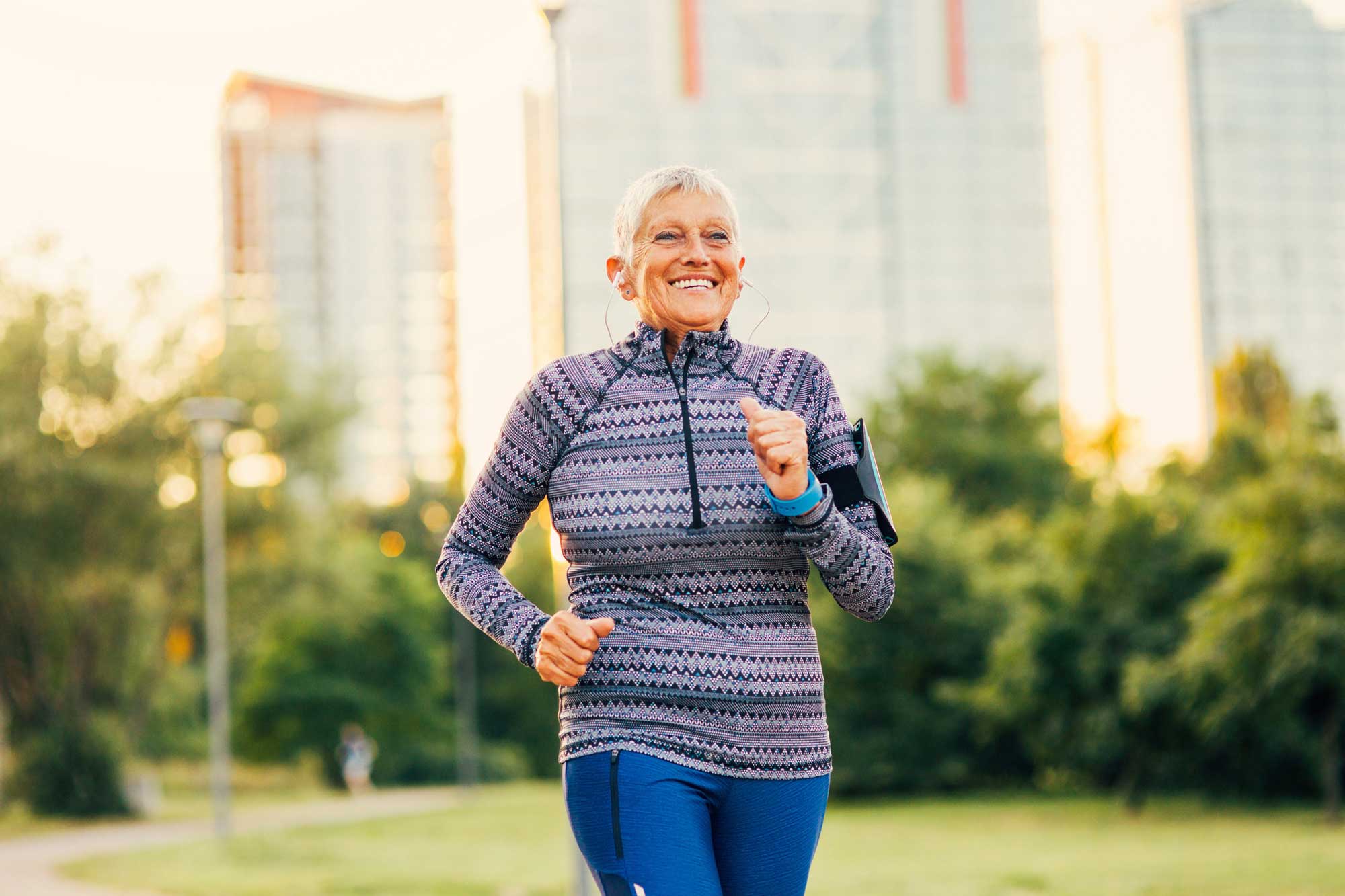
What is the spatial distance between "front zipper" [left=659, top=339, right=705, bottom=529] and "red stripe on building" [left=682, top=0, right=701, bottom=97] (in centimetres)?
5599

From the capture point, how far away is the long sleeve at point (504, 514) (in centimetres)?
221

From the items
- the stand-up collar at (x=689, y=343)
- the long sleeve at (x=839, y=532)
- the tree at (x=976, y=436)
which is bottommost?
the long sleeve at (x=839, y=532)

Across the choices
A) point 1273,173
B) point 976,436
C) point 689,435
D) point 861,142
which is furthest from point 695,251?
point 1273,173

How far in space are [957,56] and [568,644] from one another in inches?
2400

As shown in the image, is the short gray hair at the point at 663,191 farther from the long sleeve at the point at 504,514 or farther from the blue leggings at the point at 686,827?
the blue leggings at the point at 686,827

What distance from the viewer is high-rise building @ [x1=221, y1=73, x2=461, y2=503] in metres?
103

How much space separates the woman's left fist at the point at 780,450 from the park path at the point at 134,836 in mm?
14941

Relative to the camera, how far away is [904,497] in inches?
1272

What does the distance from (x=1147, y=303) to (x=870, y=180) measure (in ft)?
38.0

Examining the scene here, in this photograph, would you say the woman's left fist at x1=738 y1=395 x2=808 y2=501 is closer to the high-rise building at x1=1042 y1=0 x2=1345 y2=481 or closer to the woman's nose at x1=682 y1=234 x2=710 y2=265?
Result: the woman's nose at x1=682 y1=234 x2=710 y2=265

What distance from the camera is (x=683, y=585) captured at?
2102 mm

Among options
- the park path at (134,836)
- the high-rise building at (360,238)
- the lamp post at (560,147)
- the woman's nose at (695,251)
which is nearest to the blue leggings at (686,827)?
the woman's nose at (695,251)

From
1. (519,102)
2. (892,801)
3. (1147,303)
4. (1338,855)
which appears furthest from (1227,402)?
(519,102)

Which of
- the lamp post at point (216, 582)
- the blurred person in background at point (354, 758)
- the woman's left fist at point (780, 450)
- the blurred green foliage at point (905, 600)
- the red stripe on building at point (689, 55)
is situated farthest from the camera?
the red stripe on building at point (689, 55)
